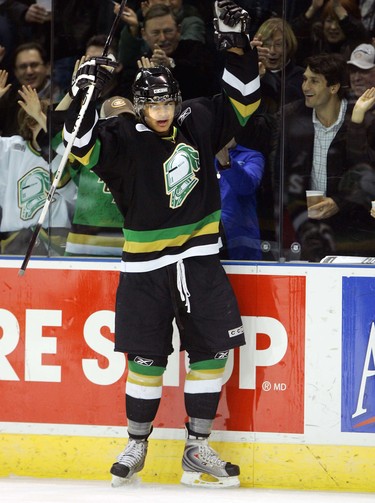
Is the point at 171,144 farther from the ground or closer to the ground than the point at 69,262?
farther from the ground

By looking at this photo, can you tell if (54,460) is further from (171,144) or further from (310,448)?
(171,144)

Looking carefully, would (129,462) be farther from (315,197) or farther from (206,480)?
(315,197)

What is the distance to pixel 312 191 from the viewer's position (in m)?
4.35

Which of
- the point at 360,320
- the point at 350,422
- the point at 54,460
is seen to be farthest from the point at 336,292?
the point at 54,460

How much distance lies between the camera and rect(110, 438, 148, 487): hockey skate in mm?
4246

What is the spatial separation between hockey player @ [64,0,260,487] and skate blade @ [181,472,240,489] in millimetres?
15

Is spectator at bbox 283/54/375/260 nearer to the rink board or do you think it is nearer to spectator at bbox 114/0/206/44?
the rink board

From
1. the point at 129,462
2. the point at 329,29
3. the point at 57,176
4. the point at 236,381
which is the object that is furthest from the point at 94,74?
the point at 129,462

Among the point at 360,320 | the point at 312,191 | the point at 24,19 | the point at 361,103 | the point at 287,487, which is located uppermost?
the point at 24,19

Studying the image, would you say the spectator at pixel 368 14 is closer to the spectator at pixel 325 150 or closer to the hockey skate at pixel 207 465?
the spectator at pixel 325 150

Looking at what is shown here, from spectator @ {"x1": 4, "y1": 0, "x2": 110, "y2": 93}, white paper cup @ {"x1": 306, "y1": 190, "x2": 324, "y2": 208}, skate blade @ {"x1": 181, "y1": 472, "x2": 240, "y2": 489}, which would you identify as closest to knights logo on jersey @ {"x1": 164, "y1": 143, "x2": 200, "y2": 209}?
white paper cup @ {"x1": 306, "y1": 190, "x2": 324, "y2": 208}

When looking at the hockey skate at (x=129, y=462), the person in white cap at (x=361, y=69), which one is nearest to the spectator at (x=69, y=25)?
the person in white cap at (x=361, y=69)

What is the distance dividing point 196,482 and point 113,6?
1626 millimetres

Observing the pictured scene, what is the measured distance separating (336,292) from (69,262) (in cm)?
91
